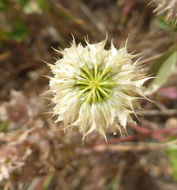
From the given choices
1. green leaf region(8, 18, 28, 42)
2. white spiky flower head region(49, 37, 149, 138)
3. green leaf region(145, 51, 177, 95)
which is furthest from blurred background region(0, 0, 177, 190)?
white spiky flower head region(49, 37, 149, 138)

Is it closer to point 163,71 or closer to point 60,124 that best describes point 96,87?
point 163,71

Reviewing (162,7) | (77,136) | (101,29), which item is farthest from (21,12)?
(162,7)

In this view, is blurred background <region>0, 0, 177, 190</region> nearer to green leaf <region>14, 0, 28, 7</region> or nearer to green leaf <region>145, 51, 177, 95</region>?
green leaf <region>14, 0, 28, 7</region>

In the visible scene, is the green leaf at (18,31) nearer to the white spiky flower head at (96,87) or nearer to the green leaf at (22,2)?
the green leaf at (22,2)

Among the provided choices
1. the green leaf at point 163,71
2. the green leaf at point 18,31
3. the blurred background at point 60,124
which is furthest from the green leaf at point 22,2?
the green leaf at point 163,71

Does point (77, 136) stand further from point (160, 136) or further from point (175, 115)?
point (175, 115)

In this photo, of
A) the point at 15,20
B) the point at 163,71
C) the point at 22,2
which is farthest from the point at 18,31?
the point at 163,71

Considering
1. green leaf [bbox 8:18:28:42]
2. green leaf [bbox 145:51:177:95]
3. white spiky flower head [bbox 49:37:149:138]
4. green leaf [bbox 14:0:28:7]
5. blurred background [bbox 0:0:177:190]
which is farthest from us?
green leaf [bbox 8:18:28:42]
